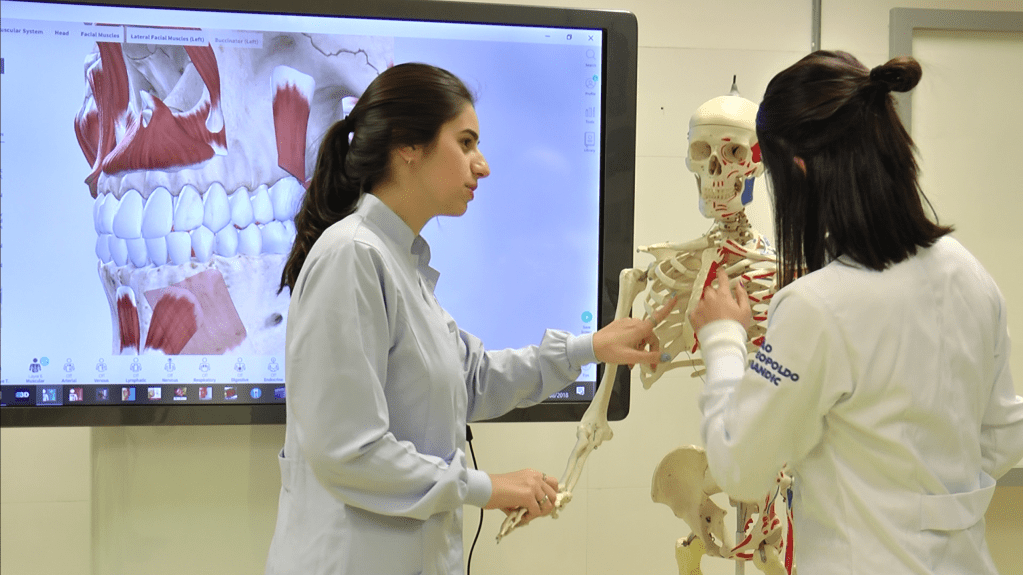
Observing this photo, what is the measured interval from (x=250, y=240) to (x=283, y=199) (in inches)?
5.3

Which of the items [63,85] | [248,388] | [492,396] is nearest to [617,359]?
[492,396]

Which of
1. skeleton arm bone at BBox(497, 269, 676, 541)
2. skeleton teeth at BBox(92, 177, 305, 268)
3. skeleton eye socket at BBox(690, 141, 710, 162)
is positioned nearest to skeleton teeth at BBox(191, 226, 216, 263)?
skeleton teeth at BBox(92, 177, 305, 268)

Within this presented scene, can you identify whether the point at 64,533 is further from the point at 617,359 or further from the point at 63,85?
the point at 617,359

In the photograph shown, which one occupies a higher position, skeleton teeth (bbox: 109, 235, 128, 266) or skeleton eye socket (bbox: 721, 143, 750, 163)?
skeleton eye socket (bbox: 721, 143, 750, 163)

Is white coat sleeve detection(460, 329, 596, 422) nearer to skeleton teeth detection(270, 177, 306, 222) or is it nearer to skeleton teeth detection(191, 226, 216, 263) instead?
skeleton teeth detection(270, 177, 306, 222)

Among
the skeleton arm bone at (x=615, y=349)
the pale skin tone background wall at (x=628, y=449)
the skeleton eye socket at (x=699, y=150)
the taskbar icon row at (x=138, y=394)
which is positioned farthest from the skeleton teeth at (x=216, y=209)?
the skeleton eye socket at (x=699, y=150)

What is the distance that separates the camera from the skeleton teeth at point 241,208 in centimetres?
222

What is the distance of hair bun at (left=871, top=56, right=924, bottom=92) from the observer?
1.14m

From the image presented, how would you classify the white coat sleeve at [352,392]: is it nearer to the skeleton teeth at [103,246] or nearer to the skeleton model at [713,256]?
the skeleton model at [713,256]

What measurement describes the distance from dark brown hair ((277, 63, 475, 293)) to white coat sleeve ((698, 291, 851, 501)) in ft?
2.17

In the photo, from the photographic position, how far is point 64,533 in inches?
93.0

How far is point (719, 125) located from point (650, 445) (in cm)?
117

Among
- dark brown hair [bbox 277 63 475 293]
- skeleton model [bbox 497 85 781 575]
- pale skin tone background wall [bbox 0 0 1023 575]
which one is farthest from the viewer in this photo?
pale skin tone background wall [bbox 0 0 1023 575]

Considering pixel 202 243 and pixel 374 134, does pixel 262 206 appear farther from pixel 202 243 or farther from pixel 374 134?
pixel 374 134
